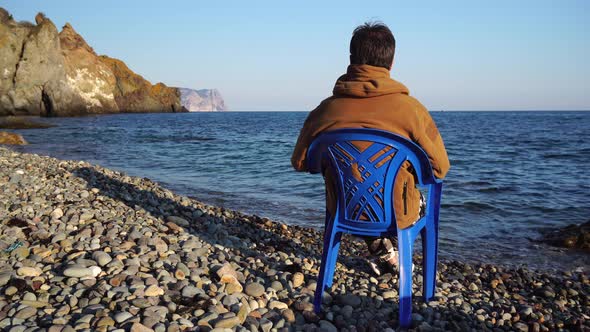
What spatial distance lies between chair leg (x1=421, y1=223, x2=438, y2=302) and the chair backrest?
19.1 inches

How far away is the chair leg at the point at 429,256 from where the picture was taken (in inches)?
138

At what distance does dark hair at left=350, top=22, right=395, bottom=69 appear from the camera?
3020 mm

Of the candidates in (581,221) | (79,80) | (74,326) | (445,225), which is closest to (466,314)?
(74,326)

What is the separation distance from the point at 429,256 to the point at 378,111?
52.6 inches

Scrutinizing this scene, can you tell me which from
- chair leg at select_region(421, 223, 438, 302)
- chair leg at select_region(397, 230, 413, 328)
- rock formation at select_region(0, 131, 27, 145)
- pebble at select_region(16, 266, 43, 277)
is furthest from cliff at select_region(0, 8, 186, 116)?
chair leg at select_region(397, 230, 413, 328)

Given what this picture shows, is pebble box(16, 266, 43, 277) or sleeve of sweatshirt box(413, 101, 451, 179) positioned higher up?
sleeve of sweatshirt box(413, 101, 451, 179)

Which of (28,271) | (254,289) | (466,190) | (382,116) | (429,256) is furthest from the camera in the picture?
(466,190)

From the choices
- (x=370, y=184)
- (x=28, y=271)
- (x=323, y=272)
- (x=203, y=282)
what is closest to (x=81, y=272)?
(x=28, y=271)

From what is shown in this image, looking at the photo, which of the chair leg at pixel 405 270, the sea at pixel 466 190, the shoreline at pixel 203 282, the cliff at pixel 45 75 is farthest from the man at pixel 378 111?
the cliff at pixel 45 75

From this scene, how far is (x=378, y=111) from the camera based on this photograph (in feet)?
9.49

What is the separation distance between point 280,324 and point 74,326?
1.23 meters

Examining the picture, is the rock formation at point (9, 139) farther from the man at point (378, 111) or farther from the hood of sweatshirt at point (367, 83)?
the hood of sweatshirt at point (367, 83)

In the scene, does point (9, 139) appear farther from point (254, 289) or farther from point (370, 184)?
point (370, 184)

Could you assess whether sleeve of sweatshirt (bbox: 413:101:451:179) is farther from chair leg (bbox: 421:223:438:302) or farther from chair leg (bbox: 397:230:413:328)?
chair leg (bbox: 421:223:438:302)
